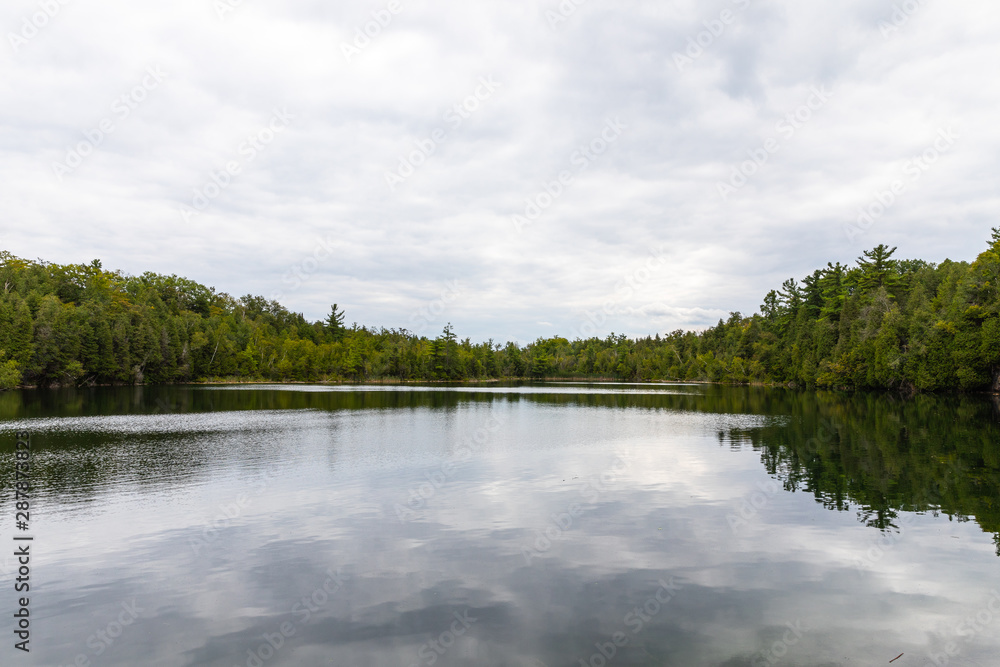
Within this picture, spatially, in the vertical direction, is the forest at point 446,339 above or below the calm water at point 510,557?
above

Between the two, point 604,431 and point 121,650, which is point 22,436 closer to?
point 121,650

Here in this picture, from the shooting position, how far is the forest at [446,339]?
71.4 metres

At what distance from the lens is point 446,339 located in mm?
166625

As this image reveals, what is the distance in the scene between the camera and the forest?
234 feet

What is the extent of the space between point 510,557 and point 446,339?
155036mm

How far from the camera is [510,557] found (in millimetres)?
12578

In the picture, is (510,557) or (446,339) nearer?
(510,557)

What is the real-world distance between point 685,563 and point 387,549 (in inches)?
280

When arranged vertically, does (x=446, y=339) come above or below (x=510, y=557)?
above

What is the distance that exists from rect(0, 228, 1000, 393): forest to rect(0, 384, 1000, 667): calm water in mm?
55290

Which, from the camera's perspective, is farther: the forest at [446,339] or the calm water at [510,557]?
the forest at [446,339]

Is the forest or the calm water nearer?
the calm water

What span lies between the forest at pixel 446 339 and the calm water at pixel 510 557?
181ft

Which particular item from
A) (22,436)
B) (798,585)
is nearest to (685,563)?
(798,585)
